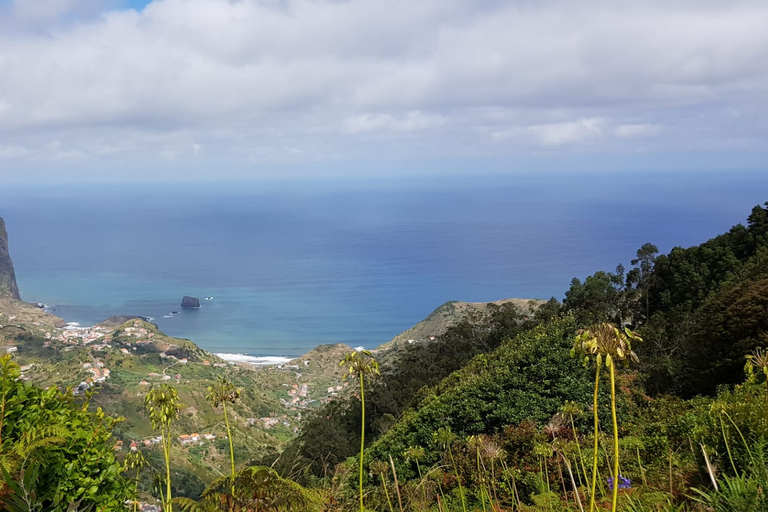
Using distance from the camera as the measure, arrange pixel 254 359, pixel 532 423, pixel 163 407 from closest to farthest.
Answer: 1. pixel 163 407
2. pixel 532 423
3. pixel 254 359

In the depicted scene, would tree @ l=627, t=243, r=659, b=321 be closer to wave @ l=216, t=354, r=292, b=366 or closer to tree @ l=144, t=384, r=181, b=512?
tree @ l=144, t=384, r=181, b=512

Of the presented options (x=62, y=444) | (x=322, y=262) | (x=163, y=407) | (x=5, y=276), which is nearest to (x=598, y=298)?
(x=163, y=407)

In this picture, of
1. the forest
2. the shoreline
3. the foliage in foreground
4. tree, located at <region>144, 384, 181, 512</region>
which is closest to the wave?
the shoreline

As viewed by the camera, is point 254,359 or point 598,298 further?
point 254,359

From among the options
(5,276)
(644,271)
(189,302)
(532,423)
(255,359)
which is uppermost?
(5,276)

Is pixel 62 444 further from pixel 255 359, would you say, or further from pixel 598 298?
pixel 255 359

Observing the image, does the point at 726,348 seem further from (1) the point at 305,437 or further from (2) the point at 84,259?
(2) the point at 84,259
